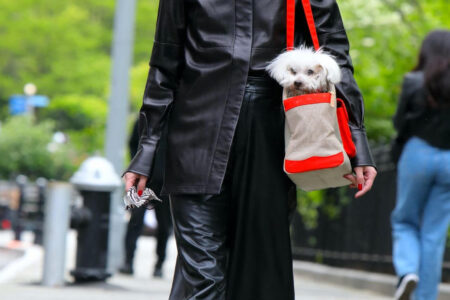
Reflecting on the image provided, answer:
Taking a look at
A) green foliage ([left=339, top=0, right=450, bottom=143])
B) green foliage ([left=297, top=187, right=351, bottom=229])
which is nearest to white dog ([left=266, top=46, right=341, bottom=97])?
green foliage ([left=297, top=187, right=351, bottom=229])

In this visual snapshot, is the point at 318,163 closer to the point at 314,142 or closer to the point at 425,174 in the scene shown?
the point at 314,142

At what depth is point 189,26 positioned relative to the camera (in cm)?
395

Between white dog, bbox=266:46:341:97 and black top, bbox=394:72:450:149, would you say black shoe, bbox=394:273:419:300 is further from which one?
white dog, bbox=266:46:341:97

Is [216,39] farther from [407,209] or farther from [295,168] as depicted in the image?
[407,209]

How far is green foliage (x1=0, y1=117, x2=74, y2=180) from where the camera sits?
144ft

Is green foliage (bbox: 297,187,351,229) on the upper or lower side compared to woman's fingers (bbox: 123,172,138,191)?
lower

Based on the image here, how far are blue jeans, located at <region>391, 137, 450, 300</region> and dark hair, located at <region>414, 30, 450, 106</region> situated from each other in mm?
322

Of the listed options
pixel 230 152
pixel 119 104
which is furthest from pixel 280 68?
pixel 119 104

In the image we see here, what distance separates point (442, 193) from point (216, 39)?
3179 millimetres

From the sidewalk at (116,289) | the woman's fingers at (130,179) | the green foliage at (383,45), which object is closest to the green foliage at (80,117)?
the green foliage at (383,45)

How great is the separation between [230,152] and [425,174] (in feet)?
9.93

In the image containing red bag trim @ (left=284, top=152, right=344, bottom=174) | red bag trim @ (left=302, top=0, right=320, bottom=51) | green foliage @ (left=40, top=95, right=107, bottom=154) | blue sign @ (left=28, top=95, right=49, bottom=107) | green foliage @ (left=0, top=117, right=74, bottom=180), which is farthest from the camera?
green foliage @ (left=0, top=117, right=74, bottom=180)

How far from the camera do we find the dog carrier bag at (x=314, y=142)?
12.0 ft

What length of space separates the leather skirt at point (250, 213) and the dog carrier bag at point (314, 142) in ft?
0.39
